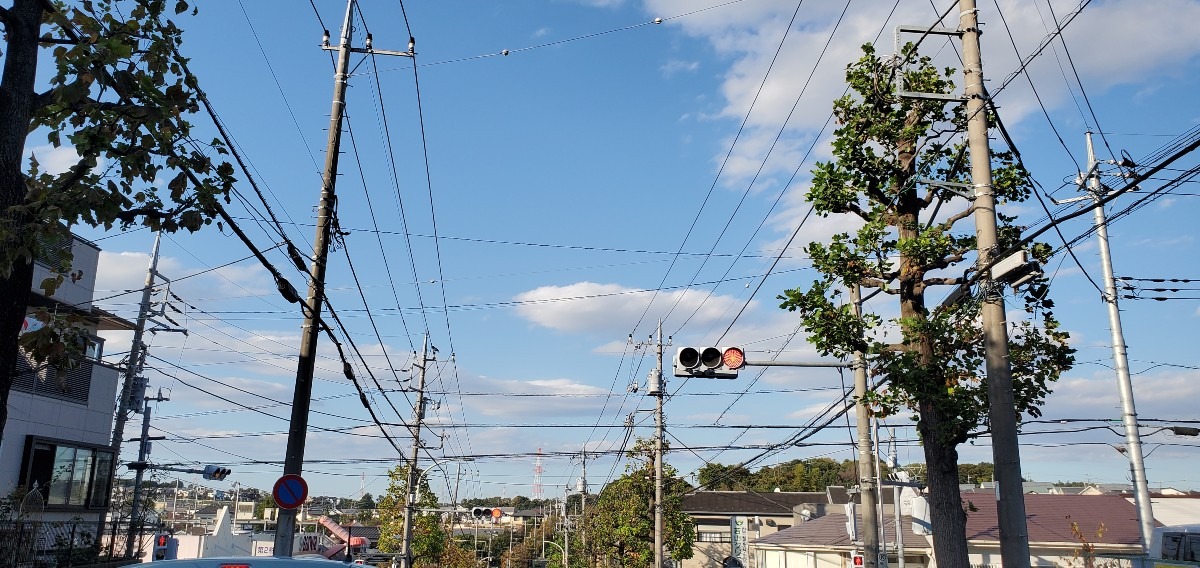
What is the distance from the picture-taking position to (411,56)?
54.3 feet

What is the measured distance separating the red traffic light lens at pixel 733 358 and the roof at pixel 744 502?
215 feet

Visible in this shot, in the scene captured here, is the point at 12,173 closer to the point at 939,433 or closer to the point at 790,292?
the point at 790,292

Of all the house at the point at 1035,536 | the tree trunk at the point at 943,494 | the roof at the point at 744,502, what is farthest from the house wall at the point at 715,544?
the tree trunk at the point at 943,494

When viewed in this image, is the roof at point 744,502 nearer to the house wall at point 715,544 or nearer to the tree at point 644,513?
the house wall at point 715,544

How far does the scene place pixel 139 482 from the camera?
34625 millimetres

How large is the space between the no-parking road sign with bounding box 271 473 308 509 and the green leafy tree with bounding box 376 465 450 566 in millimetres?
24997

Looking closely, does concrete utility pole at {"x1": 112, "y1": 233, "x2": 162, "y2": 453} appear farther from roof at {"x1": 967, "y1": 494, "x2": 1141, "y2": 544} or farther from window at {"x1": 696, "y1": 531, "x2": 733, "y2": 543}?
window at {"x1": 696, "y1": 531, "x2": 733, "y2": 543}

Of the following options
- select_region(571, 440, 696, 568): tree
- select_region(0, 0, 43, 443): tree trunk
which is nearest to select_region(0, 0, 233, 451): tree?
select_region(0, 0, 43, 443): tree trunk

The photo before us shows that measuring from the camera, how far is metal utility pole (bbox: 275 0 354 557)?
14.2 meters

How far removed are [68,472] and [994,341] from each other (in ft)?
105

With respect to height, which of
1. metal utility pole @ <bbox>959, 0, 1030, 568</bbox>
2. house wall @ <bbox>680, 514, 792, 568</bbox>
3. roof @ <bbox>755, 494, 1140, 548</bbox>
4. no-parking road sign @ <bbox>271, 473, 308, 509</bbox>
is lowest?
house wall @ <bbox>680, 514, 792, 568</bbox>

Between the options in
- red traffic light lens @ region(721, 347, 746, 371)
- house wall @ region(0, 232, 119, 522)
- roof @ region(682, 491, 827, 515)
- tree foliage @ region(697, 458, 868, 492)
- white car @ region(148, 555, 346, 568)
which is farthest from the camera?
tree foliage @ region(697, 458, 868, 492)

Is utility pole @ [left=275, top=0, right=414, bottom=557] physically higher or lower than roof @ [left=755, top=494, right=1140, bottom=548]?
higher

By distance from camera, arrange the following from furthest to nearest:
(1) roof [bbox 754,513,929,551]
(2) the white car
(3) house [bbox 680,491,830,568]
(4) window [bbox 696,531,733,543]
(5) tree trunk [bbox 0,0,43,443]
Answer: (4) window [bbox 696,531,733,543], (3) house [bbox 680,491,830,568], (1) roof [bbox 754,513,929,551], (5) tree trunk [bbox 0,0,43,443], (2) the white car
